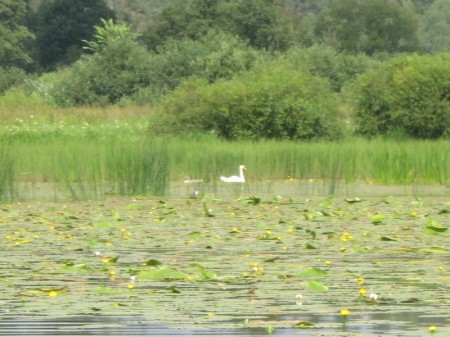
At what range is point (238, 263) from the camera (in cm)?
1022

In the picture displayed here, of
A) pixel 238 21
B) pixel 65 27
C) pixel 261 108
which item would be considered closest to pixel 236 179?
pixel 261 108

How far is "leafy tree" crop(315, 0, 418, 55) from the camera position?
62.6 m

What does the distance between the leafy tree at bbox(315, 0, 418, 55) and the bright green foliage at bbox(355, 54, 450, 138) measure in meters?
35.8

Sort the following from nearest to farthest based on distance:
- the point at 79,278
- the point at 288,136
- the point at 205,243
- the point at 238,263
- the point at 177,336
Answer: the point at 177,336 < the point at 79,278 < the point at 238,263 < the point at 205,243 < the point at 288,136

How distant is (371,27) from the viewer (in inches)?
2515

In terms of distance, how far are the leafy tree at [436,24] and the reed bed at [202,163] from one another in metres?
64.4

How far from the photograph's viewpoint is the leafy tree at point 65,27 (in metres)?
61.8

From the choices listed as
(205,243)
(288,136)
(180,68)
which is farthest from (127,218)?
(180,68)

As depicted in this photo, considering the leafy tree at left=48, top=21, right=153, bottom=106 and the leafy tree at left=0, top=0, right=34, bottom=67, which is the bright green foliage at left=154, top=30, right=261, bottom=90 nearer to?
the leafy tree at left=48, top=21, right=153, bottom=106

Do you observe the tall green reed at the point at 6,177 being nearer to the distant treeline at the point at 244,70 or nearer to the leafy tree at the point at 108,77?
the distant treeline at the point at 244,70

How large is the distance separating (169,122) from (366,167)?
5856 mm

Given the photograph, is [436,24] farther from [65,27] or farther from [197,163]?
[197,163]

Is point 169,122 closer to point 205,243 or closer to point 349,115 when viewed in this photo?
point 349,115

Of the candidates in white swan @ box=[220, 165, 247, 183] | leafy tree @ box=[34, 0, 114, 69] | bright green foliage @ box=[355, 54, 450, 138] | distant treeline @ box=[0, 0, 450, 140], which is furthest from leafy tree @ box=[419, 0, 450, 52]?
white swan @ box=[220, 165, 247, 183]
